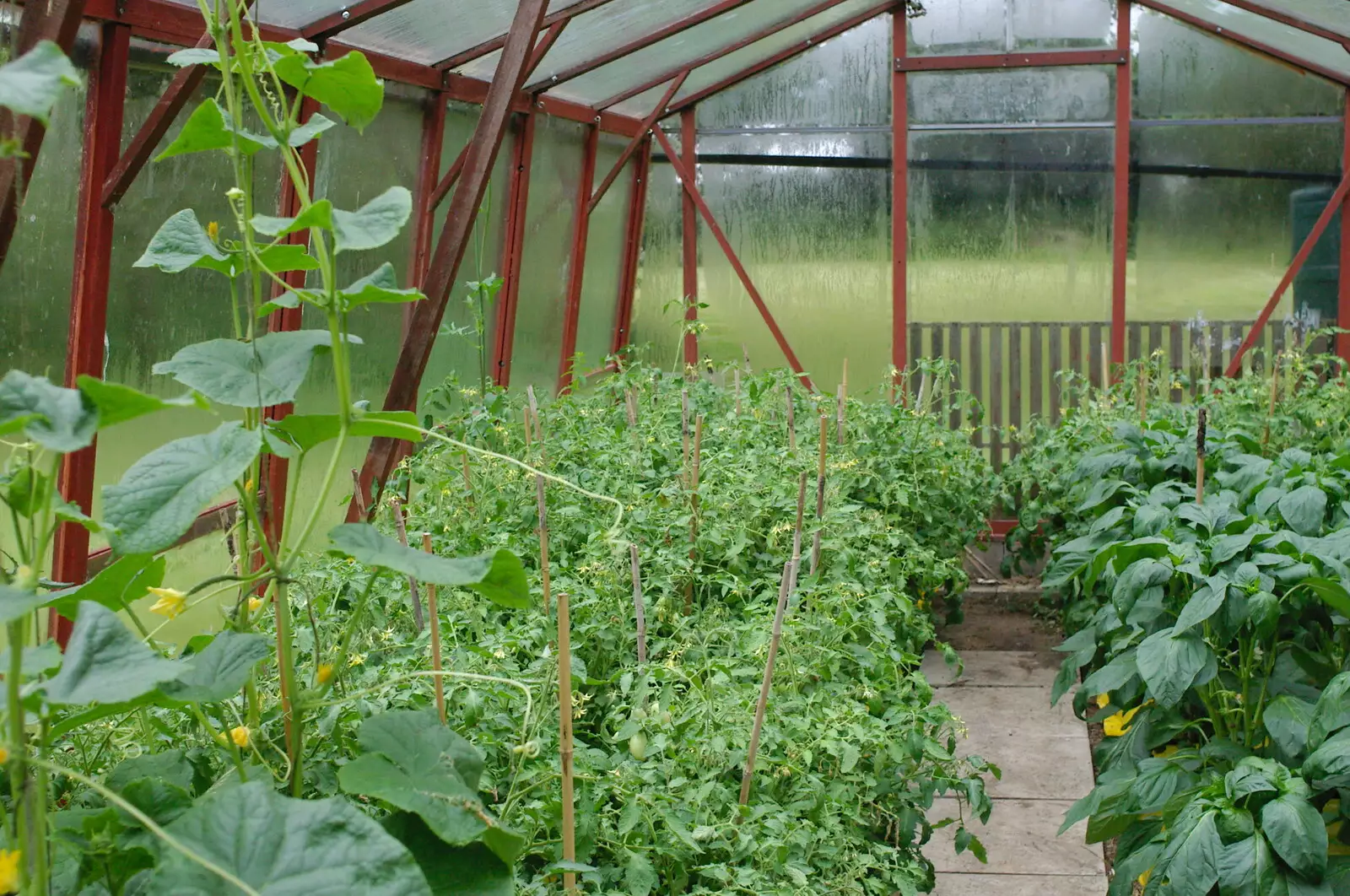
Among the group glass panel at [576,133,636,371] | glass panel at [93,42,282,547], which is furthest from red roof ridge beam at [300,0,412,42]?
glass panel at [576,133,636,371]

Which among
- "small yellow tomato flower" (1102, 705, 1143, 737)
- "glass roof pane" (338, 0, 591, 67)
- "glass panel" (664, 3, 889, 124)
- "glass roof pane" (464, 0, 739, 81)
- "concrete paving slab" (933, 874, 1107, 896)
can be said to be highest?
"glass panel" (664, 3, 889, 124)

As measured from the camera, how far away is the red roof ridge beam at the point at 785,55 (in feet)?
23.4

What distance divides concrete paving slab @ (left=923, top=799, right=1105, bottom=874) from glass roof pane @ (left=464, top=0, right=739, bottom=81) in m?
3.45

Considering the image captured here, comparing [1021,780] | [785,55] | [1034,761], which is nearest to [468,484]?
[1021,780]

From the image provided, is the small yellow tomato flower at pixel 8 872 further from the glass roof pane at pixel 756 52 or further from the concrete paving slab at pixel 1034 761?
the glass roof pane at pixel 756 52

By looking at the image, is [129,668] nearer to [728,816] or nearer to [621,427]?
[728,816]

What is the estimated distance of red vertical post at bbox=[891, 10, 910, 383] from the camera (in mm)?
7168

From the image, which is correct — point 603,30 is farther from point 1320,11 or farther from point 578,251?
point 1320,11

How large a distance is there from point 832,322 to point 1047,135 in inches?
61.2

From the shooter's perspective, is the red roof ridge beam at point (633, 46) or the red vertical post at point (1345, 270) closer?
the red roof ridge beam at point (633, 46)

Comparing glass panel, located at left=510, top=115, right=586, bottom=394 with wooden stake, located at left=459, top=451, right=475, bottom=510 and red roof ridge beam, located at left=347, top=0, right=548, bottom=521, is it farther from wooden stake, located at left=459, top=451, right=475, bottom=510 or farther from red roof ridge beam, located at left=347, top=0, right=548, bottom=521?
wooden stake, located at left=459, top=451, right=475, bottom=510

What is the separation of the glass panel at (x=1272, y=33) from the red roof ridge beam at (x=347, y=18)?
441 centimetres

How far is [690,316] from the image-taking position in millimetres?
7730

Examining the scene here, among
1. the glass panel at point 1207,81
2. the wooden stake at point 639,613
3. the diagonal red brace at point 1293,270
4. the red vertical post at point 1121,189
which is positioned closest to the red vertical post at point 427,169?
the wooden stake at point 639,613
